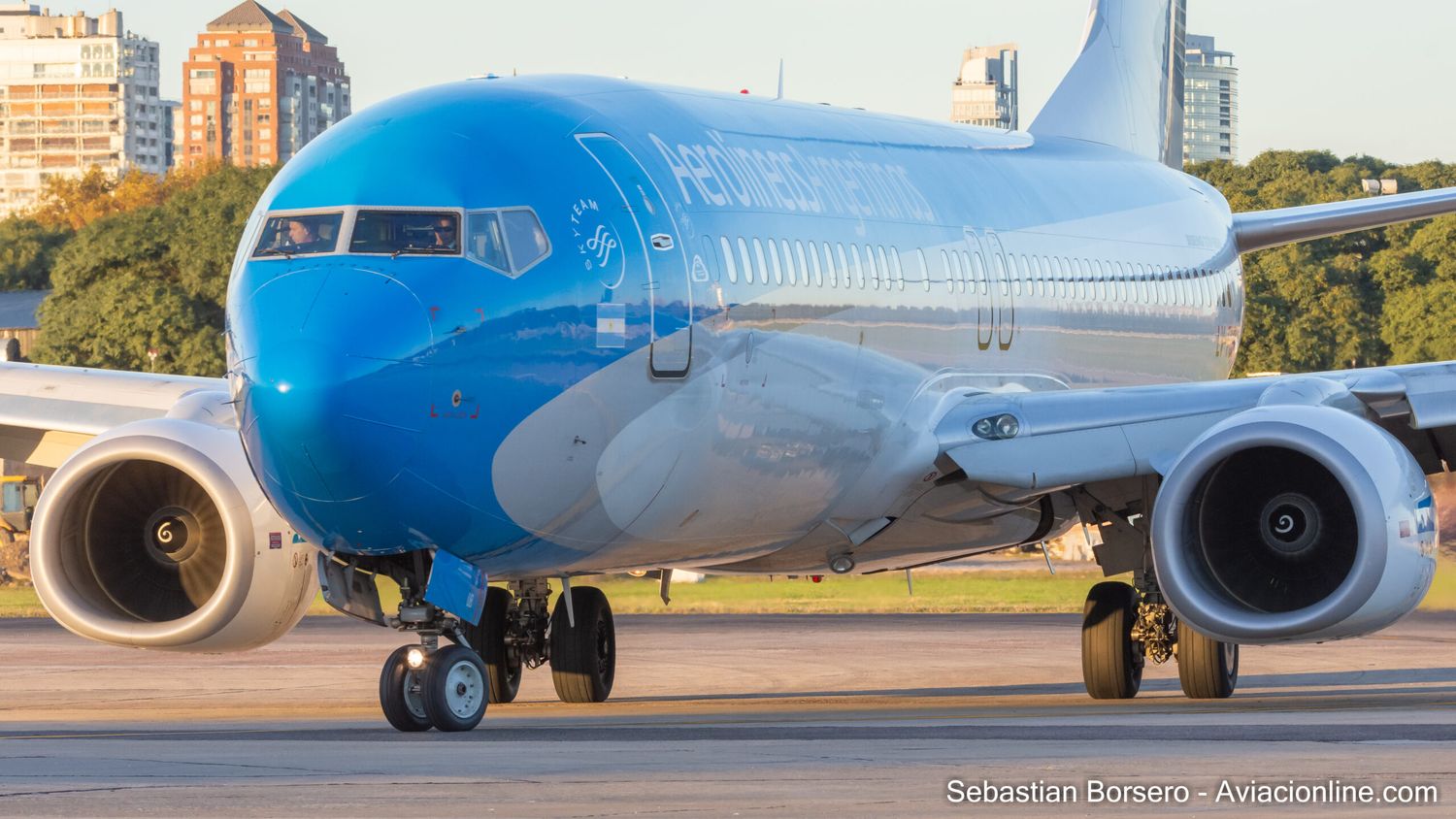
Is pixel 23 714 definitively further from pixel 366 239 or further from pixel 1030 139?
pixel 1030 139

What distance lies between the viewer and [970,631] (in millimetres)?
30906

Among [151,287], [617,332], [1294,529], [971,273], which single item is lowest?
[1294,529]

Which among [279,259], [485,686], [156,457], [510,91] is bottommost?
[485,686]

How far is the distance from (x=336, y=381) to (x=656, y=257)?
253 centimetres

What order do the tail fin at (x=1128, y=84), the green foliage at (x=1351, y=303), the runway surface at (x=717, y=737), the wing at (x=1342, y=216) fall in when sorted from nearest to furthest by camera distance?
the runway surface at (x=717, y=737)
the wing at (x=1342, y=216)
the tail fin at (x=1128, y=84)
the green foliage at (x=1351, y=303)

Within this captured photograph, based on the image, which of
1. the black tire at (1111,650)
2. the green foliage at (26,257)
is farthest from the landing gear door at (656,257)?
the green foliage at (26,257)

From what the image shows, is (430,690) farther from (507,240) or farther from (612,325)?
(507,240)

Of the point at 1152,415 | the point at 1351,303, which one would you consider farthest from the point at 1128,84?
the point at 1351,303

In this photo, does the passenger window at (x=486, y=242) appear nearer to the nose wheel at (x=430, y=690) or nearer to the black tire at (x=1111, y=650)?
the nose wheel at (x=430, y=690)

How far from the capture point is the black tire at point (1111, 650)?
66.5ft

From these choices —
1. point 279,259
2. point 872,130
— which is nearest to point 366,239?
point 279,259

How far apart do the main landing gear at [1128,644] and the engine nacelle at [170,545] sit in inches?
262

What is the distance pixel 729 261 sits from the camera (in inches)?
611

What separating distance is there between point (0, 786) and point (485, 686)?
3.77 metres
